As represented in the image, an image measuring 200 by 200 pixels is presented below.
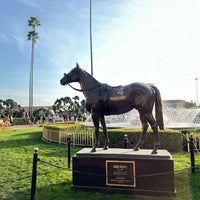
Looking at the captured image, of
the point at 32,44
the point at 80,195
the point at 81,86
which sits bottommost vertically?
the point at 80,195

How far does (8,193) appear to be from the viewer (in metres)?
4.84

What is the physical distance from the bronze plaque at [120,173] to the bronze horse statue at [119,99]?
2.00ft

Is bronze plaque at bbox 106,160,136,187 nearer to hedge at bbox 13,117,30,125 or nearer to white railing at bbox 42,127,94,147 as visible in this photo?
white railing at bbox 42,127,94,147

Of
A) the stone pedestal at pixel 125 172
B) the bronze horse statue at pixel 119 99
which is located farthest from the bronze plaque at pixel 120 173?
the bronze horse statue at pixel 119 99

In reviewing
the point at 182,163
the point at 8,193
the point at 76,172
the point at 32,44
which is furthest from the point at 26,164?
the point at 32,44

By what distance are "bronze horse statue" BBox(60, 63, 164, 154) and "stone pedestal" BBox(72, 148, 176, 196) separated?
1.17 feet

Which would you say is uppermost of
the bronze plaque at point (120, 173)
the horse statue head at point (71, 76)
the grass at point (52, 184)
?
the horse statue head at point (71, 76)

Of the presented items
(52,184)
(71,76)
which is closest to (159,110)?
(71,76)

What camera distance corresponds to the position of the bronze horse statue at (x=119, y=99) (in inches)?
190

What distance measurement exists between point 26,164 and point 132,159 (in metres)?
4.34

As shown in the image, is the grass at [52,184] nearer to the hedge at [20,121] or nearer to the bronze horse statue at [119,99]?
the bronze horse statue at [119,99]

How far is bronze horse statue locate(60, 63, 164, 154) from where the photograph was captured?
4820 mm

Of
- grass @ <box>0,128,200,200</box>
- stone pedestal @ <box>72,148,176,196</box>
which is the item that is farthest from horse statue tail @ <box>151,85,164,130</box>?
grass @ <box>0,128,200,200</box>

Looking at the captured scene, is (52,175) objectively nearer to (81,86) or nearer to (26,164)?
(26,164)
